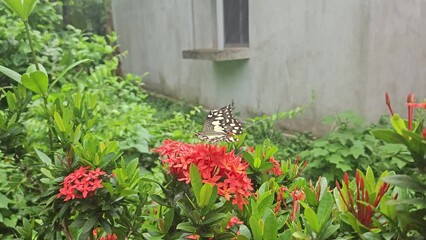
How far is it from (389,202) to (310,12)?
4166 millimetres

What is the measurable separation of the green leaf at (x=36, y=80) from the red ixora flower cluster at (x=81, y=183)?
1.01 ft

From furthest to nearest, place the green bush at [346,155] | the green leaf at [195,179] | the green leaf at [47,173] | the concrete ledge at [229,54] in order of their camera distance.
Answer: the concrete ledge at [229,54]
the green bush at [346,155]
the green leaf at [47,173]
the green leaf at [195,179]

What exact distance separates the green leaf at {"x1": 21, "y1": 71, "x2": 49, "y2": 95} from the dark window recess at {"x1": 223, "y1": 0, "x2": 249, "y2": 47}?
15.3 feet

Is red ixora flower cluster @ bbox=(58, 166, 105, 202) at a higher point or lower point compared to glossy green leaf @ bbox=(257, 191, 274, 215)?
higher

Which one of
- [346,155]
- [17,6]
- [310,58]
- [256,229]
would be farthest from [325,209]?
[310,58]

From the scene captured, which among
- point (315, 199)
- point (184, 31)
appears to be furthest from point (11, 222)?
point (184, 31)

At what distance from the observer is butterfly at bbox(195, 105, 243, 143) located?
1.24 metres

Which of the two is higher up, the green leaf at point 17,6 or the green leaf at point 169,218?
the green leaf at point 17,6

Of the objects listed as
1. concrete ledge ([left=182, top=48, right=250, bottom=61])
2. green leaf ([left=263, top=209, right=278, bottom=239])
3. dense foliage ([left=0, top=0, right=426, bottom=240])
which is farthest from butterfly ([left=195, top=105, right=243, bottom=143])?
concrete ledge ([left=182, top=48, right=250, bottom=61])

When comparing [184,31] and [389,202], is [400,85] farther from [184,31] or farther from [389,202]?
[184,31]

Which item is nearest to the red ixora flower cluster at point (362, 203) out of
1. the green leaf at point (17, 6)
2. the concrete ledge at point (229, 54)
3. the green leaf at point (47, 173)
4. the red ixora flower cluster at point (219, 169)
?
the red ixora flower cluster at point (219, 169)

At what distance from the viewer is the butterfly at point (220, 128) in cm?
124

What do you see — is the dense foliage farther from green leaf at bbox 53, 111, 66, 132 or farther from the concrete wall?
the concrete wall

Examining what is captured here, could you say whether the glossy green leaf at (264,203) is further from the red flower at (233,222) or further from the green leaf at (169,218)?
the green leaf at (169,218)
